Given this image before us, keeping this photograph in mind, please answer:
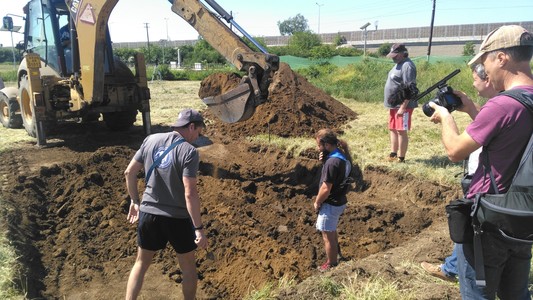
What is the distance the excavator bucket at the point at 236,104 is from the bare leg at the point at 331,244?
2409 millimetres

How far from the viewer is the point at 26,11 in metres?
9.95

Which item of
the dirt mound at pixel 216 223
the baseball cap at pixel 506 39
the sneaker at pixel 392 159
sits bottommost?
the dirt mound at pixel 216 223

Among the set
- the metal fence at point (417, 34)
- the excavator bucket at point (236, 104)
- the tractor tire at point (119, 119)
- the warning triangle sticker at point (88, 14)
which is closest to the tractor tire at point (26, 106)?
the tractor tire at point (119, 119)

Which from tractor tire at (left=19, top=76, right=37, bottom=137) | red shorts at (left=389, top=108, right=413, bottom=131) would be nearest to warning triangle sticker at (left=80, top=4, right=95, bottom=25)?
tractor tire at (left=19, top=76, right=37, bottom=137)

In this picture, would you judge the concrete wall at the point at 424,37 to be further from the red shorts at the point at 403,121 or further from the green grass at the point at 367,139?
the red shorts at the point at 403,121

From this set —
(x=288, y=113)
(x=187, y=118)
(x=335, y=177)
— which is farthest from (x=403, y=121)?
(x=187, y=118)

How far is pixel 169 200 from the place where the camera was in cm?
365

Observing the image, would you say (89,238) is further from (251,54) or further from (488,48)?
(488,48)

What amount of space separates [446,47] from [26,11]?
2335 inches

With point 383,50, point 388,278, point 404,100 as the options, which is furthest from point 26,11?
point 383,50

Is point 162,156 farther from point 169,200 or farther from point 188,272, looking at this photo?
point 188,272

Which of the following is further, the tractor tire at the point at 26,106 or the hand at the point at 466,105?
the tractor tire at the point at 26,106

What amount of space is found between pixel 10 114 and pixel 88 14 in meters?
4.70

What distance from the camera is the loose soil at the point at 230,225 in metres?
4.37
